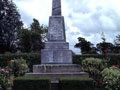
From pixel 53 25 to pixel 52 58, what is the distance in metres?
1.84

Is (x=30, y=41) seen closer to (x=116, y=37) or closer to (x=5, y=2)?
(x=5, y=2)

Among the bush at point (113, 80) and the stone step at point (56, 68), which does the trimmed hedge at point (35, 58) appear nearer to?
the stone step at point (56, 68)

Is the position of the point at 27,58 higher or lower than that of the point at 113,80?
higher

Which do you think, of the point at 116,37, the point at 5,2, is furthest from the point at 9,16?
the point at 116,37

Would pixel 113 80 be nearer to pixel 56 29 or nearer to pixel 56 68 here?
pixel 56 68

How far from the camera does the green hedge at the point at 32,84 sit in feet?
28.4

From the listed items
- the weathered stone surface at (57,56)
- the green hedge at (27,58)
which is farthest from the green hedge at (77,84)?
the green hedge at (27,58)

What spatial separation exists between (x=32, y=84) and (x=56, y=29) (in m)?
4.44

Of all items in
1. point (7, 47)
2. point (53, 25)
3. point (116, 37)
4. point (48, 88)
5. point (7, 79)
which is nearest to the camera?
point (48, 88)

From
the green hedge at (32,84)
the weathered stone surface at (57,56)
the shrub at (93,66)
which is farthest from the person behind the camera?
the shrub at (93,66)

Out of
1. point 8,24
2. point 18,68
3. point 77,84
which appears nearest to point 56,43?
point 77,84

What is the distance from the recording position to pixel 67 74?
1031 centimetres

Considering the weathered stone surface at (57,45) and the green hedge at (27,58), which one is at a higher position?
the weathered stone surface at (57,45)

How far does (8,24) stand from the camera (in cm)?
3131
